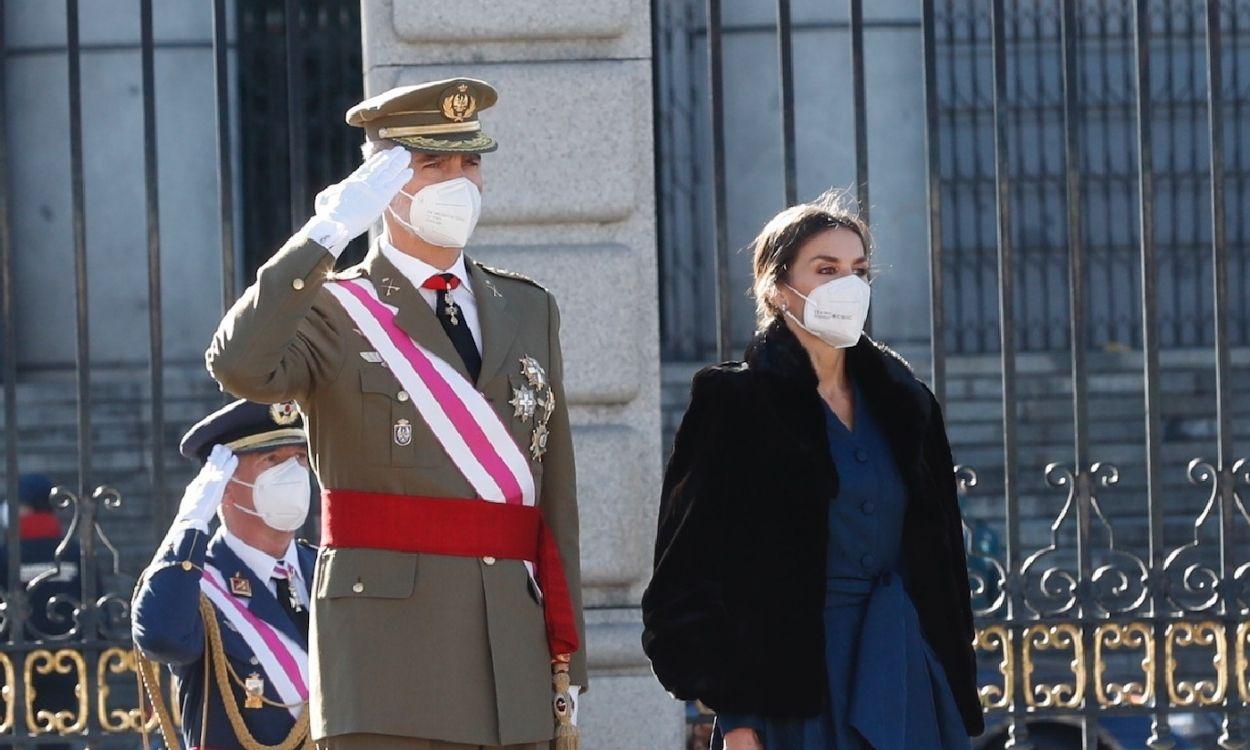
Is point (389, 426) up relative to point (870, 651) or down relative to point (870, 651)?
up

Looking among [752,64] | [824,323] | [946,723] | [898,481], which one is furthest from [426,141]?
[752,64]

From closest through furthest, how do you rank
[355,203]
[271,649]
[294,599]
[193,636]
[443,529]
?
[355,203]
[443,529]
[193,636]
[271,649]
[294,599]

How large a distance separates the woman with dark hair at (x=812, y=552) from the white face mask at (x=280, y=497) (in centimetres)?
106

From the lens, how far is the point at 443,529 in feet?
13.4

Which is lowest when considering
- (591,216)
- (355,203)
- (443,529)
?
(443,529)

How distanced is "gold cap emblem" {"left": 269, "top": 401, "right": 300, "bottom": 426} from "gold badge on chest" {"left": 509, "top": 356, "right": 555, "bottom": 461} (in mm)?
970

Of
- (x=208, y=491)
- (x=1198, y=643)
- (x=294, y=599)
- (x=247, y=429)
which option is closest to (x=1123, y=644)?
(x=1198, y=643)

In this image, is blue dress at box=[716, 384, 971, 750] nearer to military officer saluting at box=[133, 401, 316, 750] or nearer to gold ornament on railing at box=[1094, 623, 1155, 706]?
military officer saluting at box=[133, 401, 316, 750]

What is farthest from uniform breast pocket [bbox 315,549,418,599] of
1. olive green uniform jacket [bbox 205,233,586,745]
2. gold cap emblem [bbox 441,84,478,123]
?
gold cap emblem [bbox 441,84,478,123]

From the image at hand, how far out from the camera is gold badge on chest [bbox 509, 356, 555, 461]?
166 inches

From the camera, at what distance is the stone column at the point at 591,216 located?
19.3 feet

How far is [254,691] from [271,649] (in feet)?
0.33

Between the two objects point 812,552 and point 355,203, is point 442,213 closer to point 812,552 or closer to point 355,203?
point 355,203

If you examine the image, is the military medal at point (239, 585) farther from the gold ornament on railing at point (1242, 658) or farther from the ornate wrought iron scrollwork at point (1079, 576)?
the gold ornament on railing at point (1242, 658)
